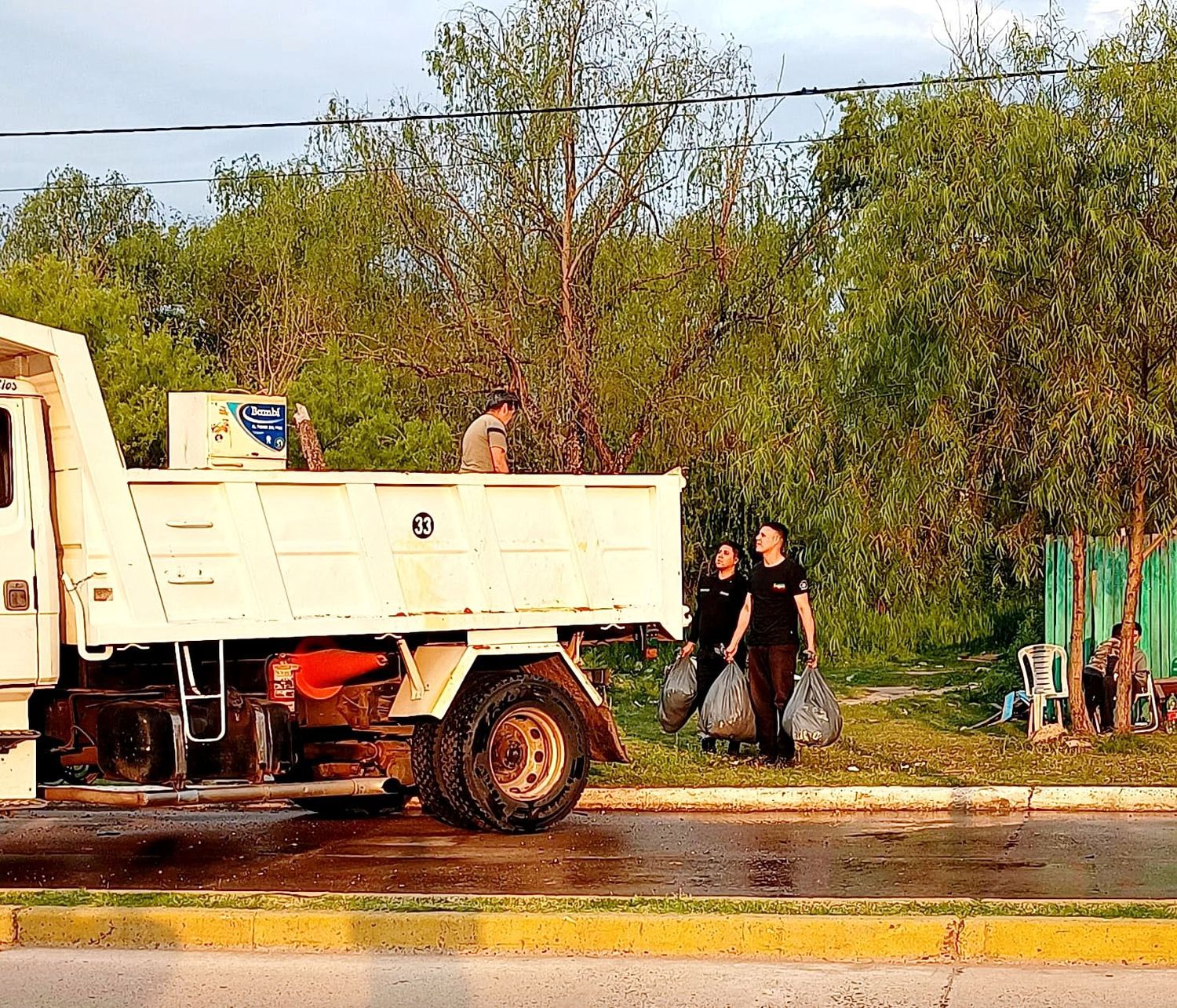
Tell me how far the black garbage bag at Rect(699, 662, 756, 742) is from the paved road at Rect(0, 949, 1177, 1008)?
580 cm

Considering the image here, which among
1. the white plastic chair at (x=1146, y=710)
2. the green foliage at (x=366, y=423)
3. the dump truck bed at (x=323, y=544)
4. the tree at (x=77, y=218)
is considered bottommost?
the white plastic chair at (x=1146, y=710)

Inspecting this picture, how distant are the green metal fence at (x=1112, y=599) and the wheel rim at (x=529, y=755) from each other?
6.82m

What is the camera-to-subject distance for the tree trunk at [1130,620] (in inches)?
547

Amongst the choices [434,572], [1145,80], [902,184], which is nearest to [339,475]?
[434,572]

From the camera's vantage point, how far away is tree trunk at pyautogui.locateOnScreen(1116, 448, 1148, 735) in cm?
1391

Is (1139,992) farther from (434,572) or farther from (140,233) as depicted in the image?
(140,233)

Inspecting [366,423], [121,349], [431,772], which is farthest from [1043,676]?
[121,349]

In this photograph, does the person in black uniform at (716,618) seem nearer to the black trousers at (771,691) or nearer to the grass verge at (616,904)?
the black trousers at (771,691)

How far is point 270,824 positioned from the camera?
11391mm

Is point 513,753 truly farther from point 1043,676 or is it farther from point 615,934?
point 1043,676

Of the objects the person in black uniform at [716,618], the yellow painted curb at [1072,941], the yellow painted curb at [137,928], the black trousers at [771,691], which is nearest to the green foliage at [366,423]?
the person in black uniform at [716,618]

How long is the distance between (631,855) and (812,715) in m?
3.06

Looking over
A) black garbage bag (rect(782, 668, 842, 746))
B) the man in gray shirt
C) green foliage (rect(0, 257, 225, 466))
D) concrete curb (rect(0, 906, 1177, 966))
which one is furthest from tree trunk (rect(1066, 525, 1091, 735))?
green foliage (rect(0, 257, 225, 466))

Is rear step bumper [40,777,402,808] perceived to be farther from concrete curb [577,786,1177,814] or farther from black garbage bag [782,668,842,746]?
black garbage bag [782,668,842,746]
